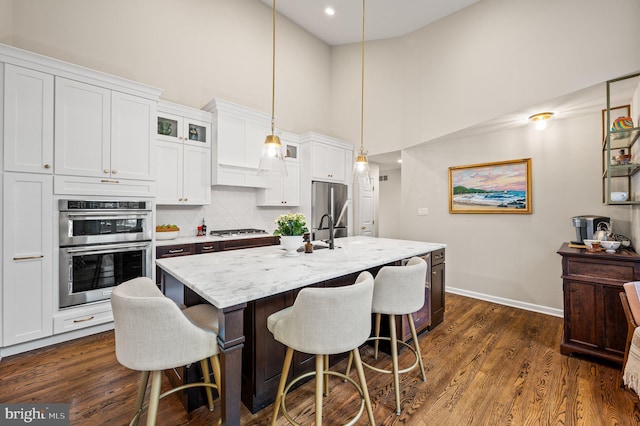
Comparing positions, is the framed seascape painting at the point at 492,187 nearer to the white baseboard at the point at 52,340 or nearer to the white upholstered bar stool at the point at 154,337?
the white upholstered bar stool at the point at 154,337

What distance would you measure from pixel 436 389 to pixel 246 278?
5.14 feet

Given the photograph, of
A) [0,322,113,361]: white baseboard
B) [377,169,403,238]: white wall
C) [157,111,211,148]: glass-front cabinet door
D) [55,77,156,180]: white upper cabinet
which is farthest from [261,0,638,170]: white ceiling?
[0,322,113,361]: white baseboard

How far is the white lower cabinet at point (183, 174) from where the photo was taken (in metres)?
3.33

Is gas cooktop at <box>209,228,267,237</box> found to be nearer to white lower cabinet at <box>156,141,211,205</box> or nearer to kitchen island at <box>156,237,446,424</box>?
white lower cabinet at <box>156,141,211,205</box>

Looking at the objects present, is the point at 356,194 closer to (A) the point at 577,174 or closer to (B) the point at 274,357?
(A) the point at 577,174

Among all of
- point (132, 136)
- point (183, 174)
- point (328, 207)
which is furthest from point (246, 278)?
point (328, 207)

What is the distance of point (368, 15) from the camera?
14.4 ft

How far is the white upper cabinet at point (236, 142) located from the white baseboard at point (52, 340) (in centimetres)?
200

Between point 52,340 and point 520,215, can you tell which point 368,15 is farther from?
point 52,340

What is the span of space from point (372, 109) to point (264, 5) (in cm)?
249

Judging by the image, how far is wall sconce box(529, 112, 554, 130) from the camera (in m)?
3.21

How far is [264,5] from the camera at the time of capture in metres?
4.61

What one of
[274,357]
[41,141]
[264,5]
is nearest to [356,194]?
[264,5]

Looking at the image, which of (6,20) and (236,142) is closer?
(6,20)
